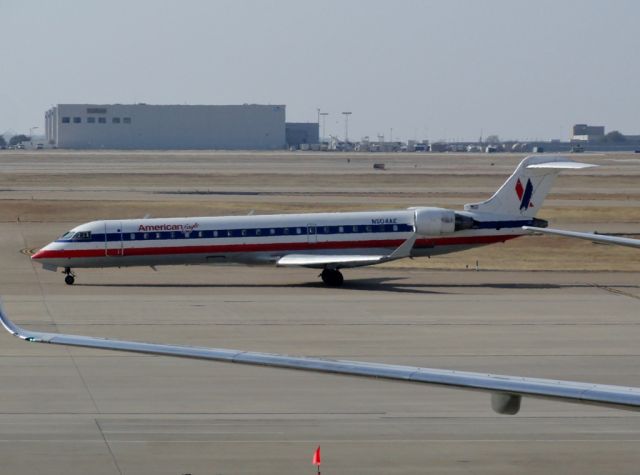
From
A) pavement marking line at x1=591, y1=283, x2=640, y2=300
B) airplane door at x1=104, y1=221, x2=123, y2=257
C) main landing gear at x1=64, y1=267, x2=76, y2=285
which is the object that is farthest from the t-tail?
main landing gear at x1=64, y1=267, x2=76, y2=285

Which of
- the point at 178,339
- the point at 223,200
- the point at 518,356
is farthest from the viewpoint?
the point at 223,200

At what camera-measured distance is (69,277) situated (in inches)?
1617

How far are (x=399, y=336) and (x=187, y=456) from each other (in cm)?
1301

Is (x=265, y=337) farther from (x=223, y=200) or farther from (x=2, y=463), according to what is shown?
(x=223, y=200)

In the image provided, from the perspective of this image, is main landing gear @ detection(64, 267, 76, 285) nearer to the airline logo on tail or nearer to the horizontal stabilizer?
the airline logo on tail

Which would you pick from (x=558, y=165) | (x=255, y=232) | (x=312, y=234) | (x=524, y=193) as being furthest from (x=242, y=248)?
(x=558, y=165)

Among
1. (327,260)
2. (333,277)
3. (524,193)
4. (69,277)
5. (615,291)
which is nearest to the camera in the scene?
(615,291)

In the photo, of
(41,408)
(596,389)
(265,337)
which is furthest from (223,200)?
(596,389)

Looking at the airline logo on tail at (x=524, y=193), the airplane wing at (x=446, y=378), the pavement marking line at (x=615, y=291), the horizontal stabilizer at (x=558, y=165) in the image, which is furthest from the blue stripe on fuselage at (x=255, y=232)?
the airplane wing at (x=446, y=378)

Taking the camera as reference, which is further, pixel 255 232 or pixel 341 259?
pixel 255 232

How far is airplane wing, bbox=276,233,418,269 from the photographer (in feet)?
132

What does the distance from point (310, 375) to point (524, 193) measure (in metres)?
20.7

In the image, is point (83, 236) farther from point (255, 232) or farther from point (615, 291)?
point (615, 291)

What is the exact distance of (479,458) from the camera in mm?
17812
